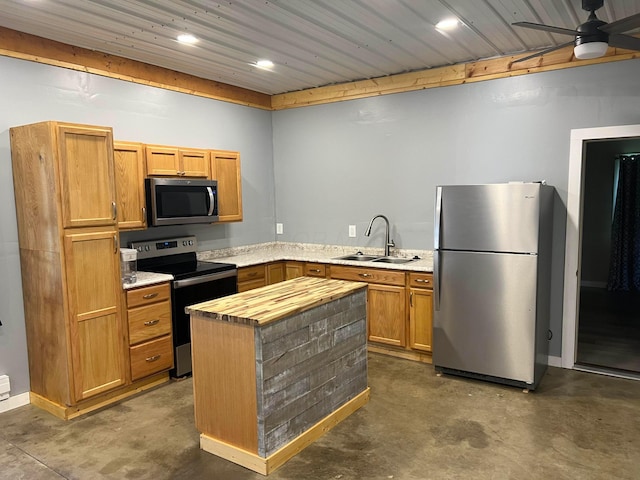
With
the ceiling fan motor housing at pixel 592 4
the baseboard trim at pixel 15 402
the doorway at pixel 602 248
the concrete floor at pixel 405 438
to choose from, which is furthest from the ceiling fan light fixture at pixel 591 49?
the baseboard trim at pixel 15 402

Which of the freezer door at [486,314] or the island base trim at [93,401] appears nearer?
the island base trim at [93,401]

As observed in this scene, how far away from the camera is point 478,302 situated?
3740 mm

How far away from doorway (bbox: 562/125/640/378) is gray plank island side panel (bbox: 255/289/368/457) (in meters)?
1.98

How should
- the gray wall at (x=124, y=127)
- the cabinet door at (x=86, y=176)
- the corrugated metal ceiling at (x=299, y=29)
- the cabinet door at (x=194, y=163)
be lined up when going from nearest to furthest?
the corrugated metal ceiling at (x=299, y=29)
the cabinet door at (x=86, y=176)
the gray wall at (x=124, y=127)
the cabinet door at (x=194, y=163)

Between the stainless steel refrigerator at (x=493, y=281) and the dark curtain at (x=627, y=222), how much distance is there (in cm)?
388

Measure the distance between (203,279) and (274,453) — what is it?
1879 millimetres

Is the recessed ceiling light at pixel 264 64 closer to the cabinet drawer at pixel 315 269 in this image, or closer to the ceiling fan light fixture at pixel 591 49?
the cabinet drawer at pixel 315 269

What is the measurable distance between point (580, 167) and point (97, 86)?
414 centimetres

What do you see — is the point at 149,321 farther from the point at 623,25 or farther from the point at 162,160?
the point at 623,25

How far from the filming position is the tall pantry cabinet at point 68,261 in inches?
125

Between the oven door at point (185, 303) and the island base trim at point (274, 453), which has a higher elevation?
the oven door at point (185, 303)

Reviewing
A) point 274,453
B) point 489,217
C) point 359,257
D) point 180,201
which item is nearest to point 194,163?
point 180,201

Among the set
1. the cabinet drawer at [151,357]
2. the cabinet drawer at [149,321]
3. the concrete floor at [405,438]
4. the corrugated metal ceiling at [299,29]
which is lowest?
the concrete floor at [405,438]

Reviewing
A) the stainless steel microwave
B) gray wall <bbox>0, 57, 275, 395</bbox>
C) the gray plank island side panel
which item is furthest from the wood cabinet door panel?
the gray plank island side panel
